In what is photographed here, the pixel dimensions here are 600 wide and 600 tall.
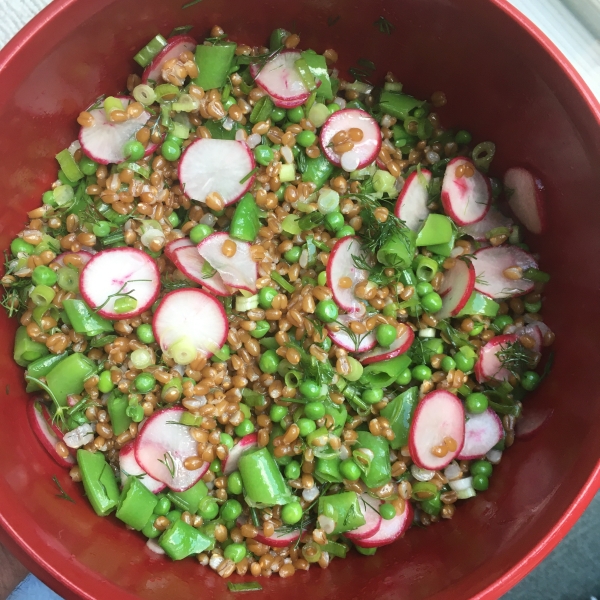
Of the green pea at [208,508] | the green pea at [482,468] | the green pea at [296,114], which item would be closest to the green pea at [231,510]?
the green pea at [208,508]

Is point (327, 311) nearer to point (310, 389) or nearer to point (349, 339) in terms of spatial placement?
point (349, 339)

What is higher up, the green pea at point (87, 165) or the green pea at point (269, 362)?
the green pea at point (87, 165)

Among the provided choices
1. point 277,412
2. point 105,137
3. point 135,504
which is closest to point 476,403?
point 277,412

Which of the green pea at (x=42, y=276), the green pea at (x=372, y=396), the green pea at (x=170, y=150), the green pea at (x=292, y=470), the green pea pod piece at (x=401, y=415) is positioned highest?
the green pea at (x=170, y=150)

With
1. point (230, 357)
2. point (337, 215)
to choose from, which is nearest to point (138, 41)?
point (337, 215)

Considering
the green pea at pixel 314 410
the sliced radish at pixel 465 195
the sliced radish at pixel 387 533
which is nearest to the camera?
the green pea at pixel 314 410

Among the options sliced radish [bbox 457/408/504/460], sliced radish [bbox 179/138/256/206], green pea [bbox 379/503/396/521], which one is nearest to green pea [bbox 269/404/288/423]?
green pea [bbox 379/503/396/521]

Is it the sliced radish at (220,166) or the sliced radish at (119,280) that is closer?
the sliced radish at (119,280)

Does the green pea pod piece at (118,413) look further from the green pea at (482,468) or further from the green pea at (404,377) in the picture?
the green pea at (482,468)
